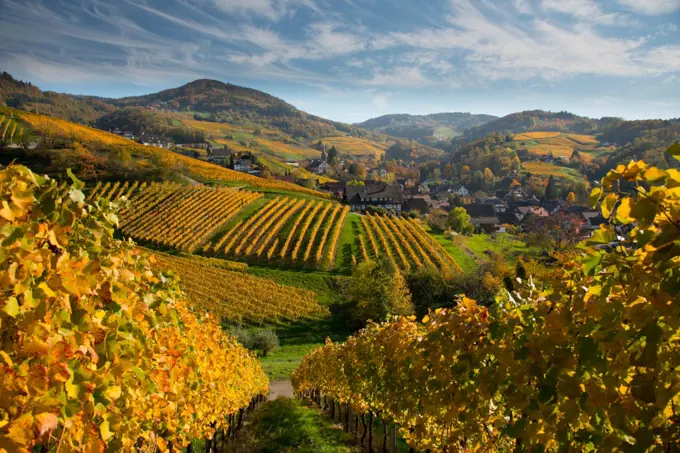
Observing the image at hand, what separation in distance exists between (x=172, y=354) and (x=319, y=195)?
8022 cm

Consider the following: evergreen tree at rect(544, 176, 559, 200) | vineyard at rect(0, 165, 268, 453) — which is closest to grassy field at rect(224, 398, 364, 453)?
vineyard at rect(0, 165, 268, 453)

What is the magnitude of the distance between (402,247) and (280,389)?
2987cm

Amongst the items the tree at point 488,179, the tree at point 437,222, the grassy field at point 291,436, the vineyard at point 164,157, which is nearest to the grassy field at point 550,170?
the tree at point 488,179

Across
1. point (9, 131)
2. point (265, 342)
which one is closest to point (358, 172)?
point (9, 131)

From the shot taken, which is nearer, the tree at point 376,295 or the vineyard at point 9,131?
the tree at point 376,295

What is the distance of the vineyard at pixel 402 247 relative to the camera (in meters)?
50.3

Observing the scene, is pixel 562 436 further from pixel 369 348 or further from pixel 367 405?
pixel 367 405

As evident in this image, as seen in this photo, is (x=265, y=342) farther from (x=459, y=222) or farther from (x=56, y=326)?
(x=459, y=222)

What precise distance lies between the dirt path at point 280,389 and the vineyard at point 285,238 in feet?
65.3

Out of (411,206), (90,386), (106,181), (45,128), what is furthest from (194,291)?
(45,128)

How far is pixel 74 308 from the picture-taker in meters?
2.54

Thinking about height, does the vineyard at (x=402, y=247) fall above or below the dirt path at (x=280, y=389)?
above

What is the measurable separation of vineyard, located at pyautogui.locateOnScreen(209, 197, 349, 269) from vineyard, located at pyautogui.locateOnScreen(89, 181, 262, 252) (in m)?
3.18

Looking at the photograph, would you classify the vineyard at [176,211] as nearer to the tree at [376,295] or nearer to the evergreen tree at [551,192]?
the tree at [376,295]
